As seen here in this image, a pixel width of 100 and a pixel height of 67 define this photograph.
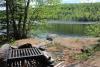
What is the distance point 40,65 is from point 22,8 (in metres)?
15.8

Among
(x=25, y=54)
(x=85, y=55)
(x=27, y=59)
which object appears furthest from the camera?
(x=85, y=55)

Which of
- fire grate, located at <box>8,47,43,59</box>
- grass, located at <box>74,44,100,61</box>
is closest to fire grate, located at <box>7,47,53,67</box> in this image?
fire grate, located at <box>8,47,43,59</box>

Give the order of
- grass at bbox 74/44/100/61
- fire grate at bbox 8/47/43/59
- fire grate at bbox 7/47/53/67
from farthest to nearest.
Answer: grass at bbox 74/44/100/61, fire grate at bbox 8/47/43/59, fire grate at bbox 7/47/53/67

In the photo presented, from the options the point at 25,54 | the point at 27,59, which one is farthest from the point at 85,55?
the point at 27,59

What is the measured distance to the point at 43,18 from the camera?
1096 inches

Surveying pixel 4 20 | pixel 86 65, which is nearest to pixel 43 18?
pixel 4 20

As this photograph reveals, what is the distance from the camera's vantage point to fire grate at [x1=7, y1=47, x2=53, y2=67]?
9.80 meters

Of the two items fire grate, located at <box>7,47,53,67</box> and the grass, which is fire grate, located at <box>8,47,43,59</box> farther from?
the grass

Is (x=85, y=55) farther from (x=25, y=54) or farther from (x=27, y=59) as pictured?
(x=27, y=59)

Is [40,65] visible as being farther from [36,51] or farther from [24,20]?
[24,20]

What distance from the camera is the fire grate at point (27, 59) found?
980 cm

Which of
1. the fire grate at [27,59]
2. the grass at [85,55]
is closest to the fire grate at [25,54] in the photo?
the fire grate at [27,59]

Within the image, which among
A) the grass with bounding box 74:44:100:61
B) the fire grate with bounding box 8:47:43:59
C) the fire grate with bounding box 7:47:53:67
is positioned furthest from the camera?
the grass with bounding box 74:44:100:61

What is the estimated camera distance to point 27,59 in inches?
395
